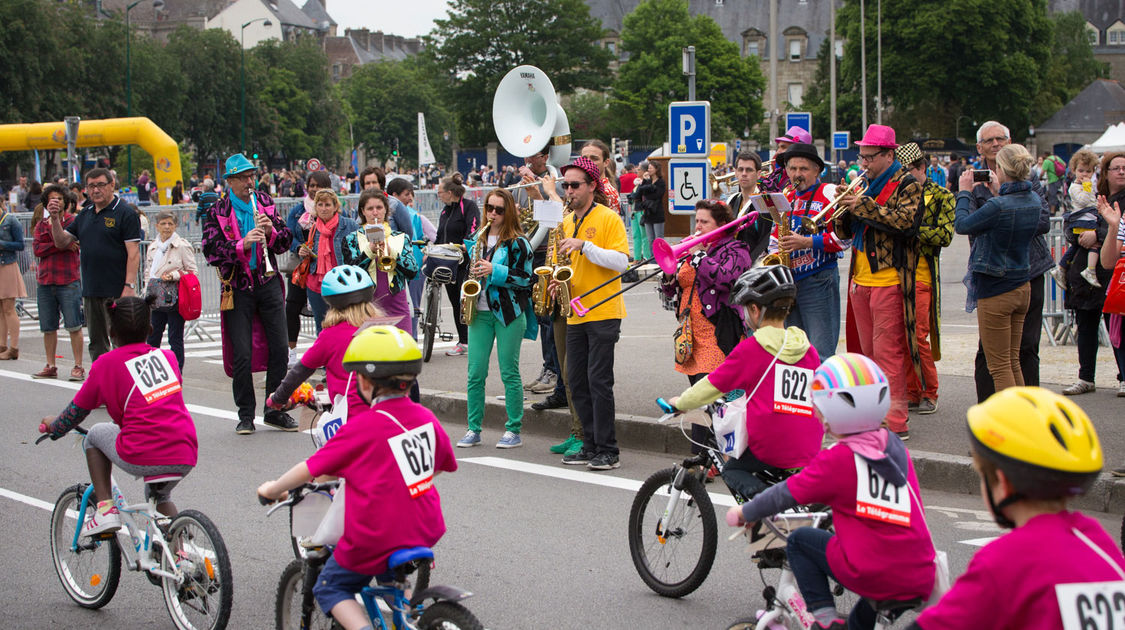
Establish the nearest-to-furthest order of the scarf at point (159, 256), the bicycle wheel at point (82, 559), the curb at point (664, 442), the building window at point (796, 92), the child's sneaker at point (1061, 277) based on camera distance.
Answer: the bicycle wheel at point (82, 559)
the curb at point (664, 442)
the child's sneaker at point (1061, 277)
the scarf at point (159, 256)
the building window at point (796, 92)

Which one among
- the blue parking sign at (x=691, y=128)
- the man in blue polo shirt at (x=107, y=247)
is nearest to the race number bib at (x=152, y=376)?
the man in blue polo shirt at (x=107, y=247)

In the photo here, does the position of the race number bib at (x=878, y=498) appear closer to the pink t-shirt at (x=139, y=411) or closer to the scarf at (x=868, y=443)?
the scarf at (x=868, y=443)

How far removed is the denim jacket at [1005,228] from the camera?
788 cm

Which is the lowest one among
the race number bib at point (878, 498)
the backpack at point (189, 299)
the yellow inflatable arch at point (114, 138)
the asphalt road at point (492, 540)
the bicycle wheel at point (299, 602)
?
the asphalt road at point (492, 540)

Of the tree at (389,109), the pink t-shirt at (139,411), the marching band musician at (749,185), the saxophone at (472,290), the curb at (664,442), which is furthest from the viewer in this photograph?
the tree at (389,109)

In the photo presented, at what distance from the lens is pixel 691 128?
42.9ft

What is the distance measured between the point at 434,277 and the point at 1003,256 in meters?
4.98

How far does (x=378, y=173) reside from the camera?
12523 millimetres

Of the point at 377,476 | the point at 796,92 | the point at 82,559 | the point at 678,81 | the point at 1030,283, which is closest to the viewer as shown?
the point at 377,476

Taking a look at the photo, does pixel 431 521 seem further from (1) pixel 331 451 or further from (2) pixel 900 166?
(2) pixel 900 166

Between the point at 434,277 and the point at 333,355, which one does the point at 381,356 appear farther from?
the point at 434,277

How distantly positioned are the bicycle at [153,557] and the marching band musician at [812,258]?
4.54 metres

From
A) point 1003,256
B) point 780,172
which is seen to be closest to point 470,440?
point 780,172

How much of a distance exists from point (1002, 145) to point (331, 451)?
5.92 m
